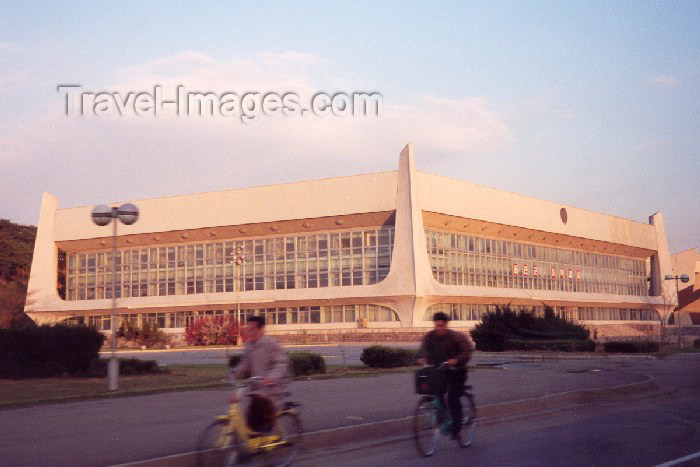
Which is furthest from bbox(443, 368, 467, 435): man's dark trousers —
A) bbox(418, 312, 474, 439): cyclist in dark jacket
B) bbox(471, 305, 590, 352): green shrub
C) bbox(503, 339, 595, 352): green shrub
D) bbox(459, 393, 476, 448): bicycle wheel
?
bbox(471, 305, 590, 352): green shrub

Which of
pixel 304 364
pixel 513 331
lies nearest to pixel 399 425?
pixel 304 364

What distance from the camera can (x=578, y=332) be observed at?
47.1 metres

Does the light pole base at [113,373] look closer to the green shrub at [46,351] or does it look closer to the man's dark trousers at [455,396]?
the green shrub at [46,351]

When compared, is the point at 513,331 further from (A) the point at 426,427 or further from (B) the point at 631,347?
(A) the point at 426,427

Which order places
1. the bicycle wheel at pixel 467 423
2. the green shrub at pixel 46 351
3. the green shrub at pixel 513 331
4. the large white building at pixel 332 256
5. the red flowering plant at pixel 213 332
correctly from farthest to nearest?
1. the large white building at pixel 332 256
2. the red flowering plant at pixel 213 332
3. the green shrub at pixel 513 331
4. the green shrub at pixel 46 351
5. the bicycle wheel at pixel 467 423

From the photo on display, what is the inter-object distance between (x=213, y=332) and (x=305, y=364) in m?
44.6

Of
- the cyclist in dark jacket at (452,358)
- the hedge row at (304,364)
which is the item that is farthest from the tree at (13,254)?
the cyclist in dark jacket at (452,358)

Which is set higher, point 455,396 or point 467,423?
point 455,396

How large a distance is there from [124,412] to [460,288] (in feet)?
208

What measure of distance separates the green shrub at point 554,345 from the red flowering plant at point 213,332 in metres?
31.1

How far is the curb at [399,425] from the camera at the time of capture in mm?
10281

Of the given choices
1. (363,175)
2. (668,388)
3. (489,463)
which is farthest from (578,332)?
(489,463)

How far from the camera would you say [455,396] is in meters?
11.4

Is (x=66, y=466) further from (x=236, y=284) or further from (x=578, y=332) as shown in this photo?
(x=236, y=284)
